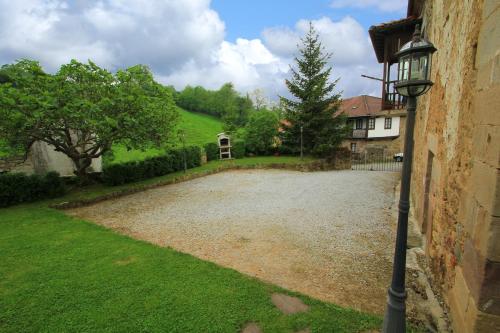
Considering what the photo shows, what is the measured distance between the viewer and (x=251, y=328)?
3359 mm

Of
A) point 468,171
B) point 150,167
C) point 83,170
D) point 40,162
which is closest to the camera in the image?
point 468,171

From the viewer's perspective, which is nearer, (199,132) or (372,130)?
(372,130)

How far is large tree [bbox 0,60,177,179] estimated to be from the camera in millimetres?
8445

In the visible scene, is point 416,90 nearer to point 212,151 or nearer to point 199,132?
point 212,151

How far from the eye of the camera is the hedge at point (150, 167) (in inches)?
489

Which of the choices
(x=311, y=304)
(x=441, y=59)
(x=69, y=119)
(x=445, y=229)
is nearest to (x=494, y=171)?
(x=445, y=229)

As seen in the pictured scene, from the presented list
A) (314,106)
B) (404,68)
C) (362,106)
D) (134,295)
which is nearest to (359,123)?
(362,106)

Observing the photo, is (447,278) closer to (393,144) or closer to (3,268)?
(3,268)

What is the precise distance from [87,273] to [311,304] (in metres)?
3.94

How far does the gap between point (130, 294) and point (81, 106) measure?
7.34 m

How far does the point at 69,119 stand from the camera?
358 inches

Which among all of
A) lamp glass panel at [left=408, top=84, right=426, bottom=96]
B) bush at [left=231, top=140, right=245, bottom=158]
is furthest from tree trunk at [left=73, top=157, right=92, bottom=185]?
lamp glass panel at [left=408, top=84, right=426, bottom=96]

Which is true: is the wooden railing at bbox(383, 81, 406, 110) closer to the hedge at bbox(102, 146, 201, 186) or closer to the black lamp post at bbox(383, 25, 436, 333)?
the black lamp post at bbox(383, 25, 436, 333)

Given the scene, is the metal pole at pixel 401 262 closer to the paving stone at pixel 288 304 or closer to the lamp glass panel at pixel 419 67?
the lamp glass panel at pixel 419 67
